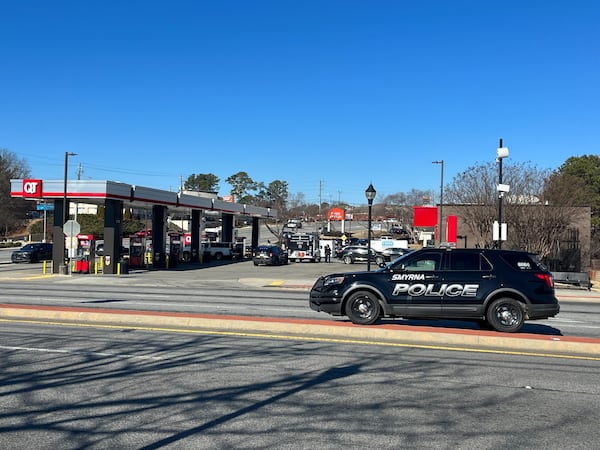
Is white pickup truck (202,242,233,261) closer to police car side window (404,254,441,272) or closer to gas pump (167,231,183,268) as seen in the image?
gas pump (167,231,183,268)

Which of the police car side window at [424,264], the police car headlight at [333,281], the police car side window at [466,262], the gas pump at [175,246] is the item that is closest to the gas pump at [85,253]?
the gas pump at [175,246]

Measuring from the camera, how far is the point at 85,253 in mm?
36562

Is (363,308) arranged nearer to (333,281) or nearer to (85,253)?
(333,281)

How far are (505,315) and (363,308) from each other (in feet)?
10.0

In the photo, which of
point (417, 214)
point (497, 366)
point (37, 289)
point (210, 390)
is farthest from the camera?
point (417, 214)

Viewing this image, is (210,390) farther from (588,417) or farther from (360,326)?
(360,326)

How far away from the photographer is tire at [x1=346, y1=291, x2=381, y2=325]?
12.9 m

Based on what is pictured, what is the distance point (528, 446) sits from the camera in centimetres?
556

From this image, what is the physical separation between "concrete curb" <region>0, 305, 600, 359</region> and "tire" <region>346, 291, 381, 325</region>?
0.59m

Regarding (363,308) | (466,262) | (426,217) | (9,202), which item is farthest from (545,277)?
(9,202)

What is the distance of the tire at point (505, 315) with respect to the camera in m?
12.3

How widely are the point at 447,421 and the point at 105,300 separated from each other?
52.1ft

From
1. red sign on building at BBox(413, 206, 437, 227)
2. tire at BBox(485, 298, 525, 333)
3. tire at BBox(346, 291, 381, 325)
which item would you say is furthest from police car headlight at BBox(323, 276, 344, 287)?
red sign on building at BBox(413, 206, 437, 227)

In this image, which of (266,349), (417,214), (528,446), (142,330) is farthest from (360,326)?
(417,214)
